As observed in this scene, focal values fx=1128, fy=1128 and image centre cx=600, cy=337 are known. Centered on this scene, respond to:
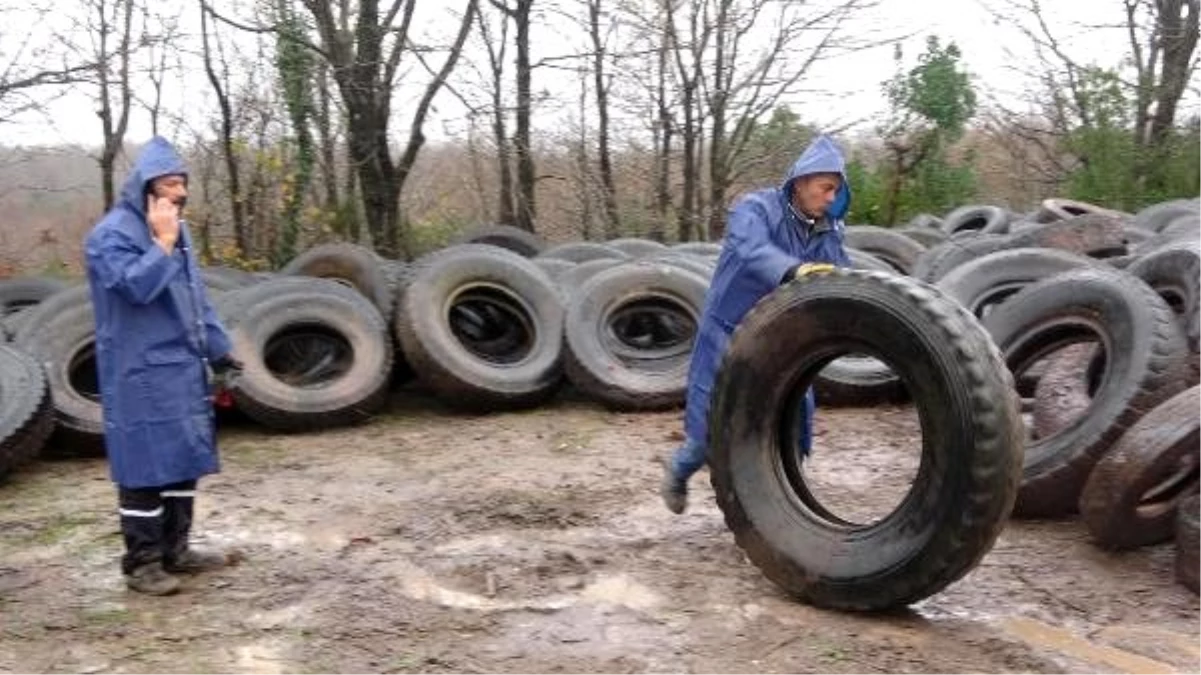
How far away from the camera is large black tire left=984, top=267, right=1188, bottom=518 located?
4.86 m

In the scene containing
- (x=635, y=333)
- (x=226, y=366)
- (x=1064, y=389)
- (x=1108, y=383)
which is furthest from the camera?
(x=635, y=333)

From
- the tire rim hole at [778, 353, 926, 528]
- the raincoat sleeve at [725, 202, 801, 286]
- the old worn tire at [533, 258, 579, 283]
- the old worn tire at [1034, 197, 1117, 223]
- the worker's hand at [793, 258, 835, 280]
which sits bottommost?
the tire rim hole at [778, 353, 926, 528]

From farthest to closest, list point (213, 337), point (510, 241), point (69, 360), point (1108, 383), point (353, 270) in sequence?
point (510, 241), point (353, 270), point (69, 360), point (1108, 383), point (213, 337)

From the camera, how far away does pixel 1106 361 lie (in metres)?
5.43

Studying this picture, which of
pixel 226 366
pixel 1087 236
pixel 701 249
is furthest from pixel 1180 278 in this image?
pixel 226 366

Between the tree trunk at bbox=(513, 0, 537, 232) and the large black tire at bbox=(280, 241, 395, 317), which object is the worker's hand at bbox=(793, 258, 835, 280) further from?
the tree trunk at bbox=(513, 0, 537, 232)

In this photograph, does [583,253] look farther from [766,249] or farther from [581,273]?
[766,249]

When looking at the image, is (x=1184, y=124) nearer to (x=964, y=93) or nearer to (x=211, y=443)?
(x=964, y=93)

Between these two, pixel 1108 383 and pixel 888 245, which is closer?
pixel 1108 383

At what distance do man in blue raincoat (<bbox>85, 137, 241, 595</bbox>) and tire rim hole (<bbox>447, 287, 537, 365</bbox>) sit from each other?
3.69 metres

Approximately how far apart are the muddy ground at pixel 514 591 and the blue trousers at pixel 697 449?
33 cm

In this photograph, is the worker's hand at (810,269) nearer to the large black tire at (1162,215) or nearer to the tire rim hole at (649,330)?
the tire rim hole at (649,330)

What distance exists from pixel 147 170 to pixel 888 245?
7.32m

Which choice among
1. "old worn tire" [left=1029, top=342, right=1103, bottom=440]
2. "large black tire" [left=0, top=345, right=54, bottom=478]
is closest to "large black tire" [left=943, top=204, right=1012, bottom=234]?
"old worn tire" [left=1029, top=342, right=1103, bottom=440]
